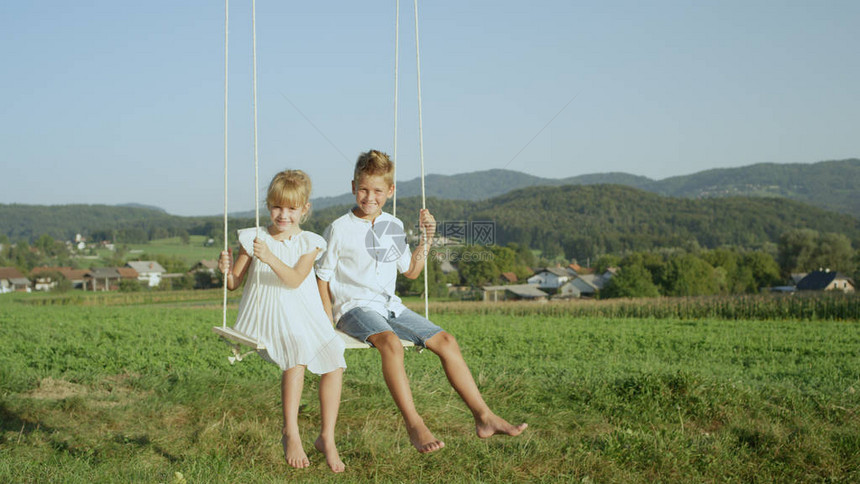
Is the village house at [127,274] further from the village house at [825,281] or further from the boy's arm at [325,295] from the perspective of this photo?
the boy's arm at [325,295]

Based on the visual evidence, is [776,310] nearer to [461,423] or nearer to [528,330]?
[528,330]

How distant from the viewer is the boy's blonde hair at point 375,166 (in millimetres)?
4766

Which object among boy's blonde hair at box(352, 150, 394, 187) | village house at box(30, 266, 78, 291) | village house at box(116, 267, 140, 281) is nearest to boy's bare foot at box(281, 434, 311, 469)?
boy's blonde hair at box(352, 150, 394, 187)

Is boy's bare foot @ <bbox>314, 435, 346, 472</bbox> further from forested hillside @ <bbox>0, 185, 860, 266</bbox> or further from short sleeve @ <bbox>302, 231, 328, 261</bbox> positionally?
forested hillside @ <bbox>0, 185, 860, 266</bbox>

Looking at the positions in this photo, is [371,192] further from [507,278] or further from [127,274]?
[127,274]

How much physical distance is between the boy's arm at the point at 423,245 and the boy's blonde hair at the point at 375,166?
356 mm

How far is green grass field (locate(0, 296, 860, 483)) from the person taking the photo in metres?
5.63

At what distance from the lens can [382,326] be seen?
4.61 meters

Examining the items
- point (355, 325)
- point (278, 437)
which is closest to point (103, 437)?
point (278, 437)

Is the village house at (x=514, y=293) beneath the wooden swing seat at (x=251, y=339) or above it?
beneath

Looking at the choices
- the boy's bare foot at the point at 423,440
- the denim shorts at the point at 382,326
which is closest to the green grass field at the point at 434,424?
the boy's bare foot at the point at 423,440

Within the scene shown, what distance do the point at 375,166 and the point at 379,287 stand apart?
0.83 metres

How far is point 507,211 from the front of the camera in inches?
2965

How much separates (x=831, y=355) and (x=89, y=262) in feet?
349
